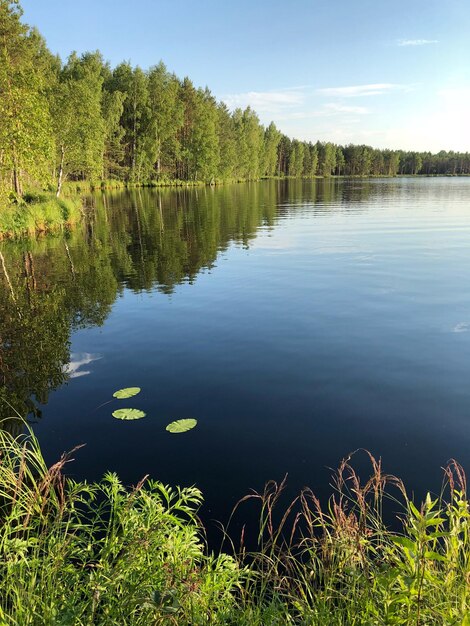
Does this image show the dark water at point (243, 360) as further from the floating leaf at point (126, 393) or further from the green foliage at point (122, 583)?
the green foliage at point (122, 583)

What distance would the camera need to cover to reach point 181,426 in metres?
9.67

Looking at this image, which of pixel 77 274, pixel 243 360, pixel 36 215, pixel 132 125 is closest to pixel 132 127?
pixel 132 125

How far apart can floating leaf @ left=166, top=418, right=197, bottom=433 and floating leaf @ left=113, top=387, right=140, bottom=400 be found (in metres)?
1.90

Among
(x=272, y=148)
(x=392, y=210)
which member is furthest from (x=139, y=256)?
(x=272, y=148)

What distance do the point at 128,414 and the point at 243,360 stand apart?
4.23 metres

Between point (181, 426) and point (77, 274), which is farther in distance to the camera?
point (77, 274)

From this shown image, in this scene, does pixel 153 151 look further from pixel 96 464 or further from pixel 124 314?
pixel 96 464

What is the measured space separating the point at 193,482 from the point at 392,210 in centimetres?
5790

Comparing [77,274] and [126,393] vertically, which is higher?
[77,274]

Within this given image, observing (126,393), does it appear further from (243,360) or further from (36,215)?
(36,215)

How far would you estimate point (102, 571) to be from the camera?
181 inches

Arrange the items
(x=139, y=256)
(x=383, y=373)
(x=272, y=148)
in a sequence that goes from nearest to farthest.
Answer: (x=383, y=373), (x=139, y=256), (x=272, y=148)

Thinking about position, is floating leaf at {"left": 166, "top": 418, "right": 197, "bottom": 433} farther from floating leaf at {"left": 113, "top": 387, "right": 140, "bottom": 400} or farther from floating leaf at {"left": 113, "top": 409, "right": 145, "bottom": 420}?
floating leaf at {"left": 113, "top": 387, "right": 140, "bottom": 400}

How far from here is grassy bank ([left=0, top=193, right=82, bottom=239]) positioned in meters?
33.6
